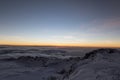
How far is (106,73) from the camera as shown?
24.3 ft

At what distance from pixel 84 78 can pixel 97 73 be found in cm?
84

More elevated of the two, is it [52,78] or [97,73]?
[97,73]

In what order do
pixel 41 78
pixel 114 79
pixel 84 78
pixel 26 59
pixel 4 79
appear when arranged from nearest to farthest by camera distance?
pixel 114 79 → pixel 84 78 → pixel 4 79 → pixel 41 78 → pixel 26 59

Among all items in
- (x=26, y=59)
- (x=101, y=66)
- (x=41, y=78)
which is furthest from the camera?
(x=26, y=59)

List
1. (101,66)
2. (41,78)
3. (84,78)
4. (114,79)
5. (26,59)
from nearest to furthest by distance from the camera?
(114,79) < (84,78) < (101,66) < (41,78) < (26,59)

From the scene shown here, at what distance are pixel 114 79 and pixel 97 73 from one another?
108cm

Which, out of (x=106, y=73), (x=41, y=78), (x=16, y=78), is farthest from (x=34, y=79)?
(x=106, y=73)

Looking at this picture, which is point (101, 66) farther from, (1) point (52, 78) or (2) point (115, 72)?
(1) point (52, 78)

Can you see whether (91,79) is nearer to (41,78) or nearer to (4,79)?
(41,78)

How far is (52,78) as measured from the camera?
39.5ft

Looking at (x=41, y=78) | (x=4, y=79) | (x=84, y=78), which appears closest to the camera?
(x=84, y=78)

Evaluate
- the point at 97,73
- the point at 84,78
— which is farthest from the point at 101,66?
the point at 84,78

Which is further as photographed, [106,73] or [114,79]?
[106,73]

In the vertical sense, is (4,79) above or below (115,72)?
below
